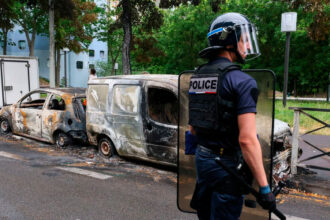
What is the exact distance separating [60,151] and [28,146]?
1.06 m

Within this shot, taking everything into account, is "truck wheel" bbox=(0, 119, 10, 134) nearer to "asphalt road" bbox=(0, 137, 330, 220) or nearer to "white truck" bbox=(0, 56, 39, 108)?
"asphalt road" bbox=(0, 137, 330, 220)

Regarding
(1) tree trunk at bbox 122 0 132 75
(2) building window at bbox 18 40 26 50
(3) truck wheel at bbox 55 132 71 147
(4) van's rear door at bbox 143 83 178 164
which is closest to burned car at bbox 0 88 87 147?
(3) truck wheel at bbox 55 132 71 147

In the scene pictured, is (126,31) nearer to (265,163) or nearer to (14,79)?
(14,79)

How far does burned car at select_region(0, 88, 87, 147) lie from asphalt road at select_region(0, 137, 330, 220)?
2.55 feet

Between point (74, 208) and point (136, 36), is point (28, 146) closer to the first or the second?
point (74, 208)

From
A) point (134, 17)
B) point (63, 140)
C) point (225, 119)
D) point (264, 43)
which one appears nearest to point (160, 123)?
point (63, 140)

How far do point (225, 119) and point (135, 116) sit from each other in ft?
→ 13.4

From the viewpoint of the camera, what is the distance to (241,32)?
7.19ft

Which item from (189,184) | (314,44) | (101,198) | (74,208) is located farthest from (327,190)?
(314,44)

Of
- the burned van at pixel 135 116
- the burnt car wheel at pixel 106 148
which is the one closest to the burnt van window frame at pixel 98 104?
the burned van at pixel 135 116

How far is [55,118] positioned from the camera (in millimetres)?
7551

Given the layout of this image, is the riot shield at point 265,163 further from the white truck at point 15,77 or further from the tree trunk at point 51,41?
the tree trunk at point 51,41

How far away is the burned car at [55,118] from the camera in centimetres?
736

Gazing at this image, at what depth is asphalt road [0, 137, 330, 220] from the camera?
3.97 metres
